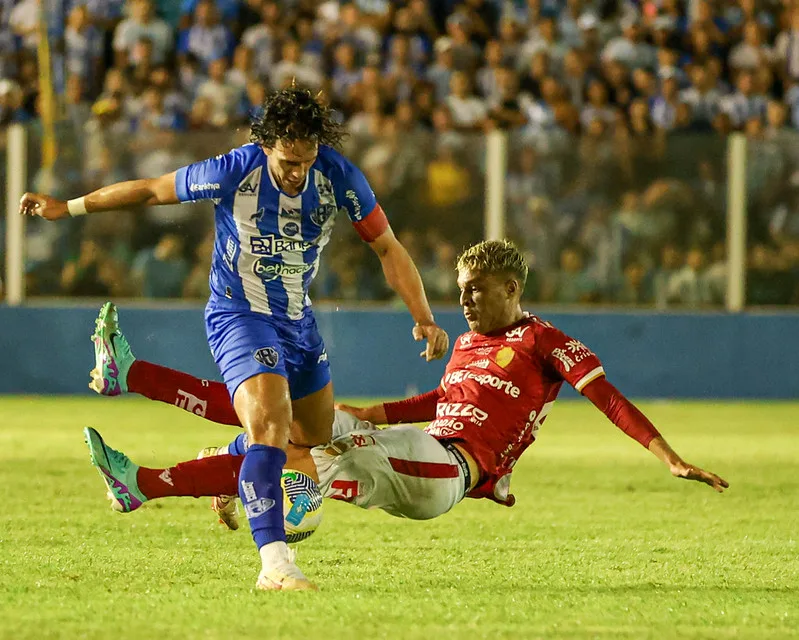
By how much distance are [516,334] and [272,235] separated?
1.04 metres

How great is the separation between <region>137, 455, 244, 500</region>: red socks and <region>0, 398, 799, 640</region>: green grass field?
0.26 metres

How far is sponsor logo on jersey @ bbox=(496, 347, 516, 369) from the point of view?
585cm

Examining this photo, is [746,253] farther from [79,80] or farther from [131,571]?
[131,571]

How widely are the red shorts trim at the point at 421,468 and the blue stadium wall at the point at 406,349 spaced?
8973 millimetres

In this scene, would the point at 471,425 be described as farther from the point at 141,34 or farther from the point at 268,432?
the point at 141,34

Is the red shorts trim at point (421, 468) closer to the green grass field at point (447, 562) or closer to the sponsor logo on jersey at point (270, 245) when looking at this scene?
the green grass field at point (447, 562)

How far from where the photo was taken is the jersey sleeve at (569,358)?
18.1 feet

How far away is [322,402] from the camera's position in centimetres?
628

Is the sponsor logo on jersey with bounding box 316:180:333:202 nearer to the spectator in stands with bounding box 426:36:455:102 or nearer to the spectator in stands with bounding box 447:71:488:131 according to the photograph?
the spectator in stands with bounding box 447:71:488:131

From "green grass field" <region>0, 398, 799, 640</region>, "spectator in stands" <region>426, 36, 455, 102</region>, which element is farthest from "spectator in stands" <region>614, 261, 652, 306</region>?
"green grass field" <region>0, 398, 799, 640</region>

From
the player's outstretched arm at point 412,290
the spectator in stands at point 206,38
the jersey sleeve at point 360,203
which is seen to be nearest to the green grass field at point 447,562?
the player's outstretched arm at point 412,290

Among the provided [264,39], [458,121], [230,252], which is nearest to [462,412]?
[230,252]

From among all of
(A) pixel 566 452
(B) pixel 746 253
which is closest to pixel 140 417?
(A) pixel 566 452

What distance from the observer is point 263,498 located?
16.8 feet
